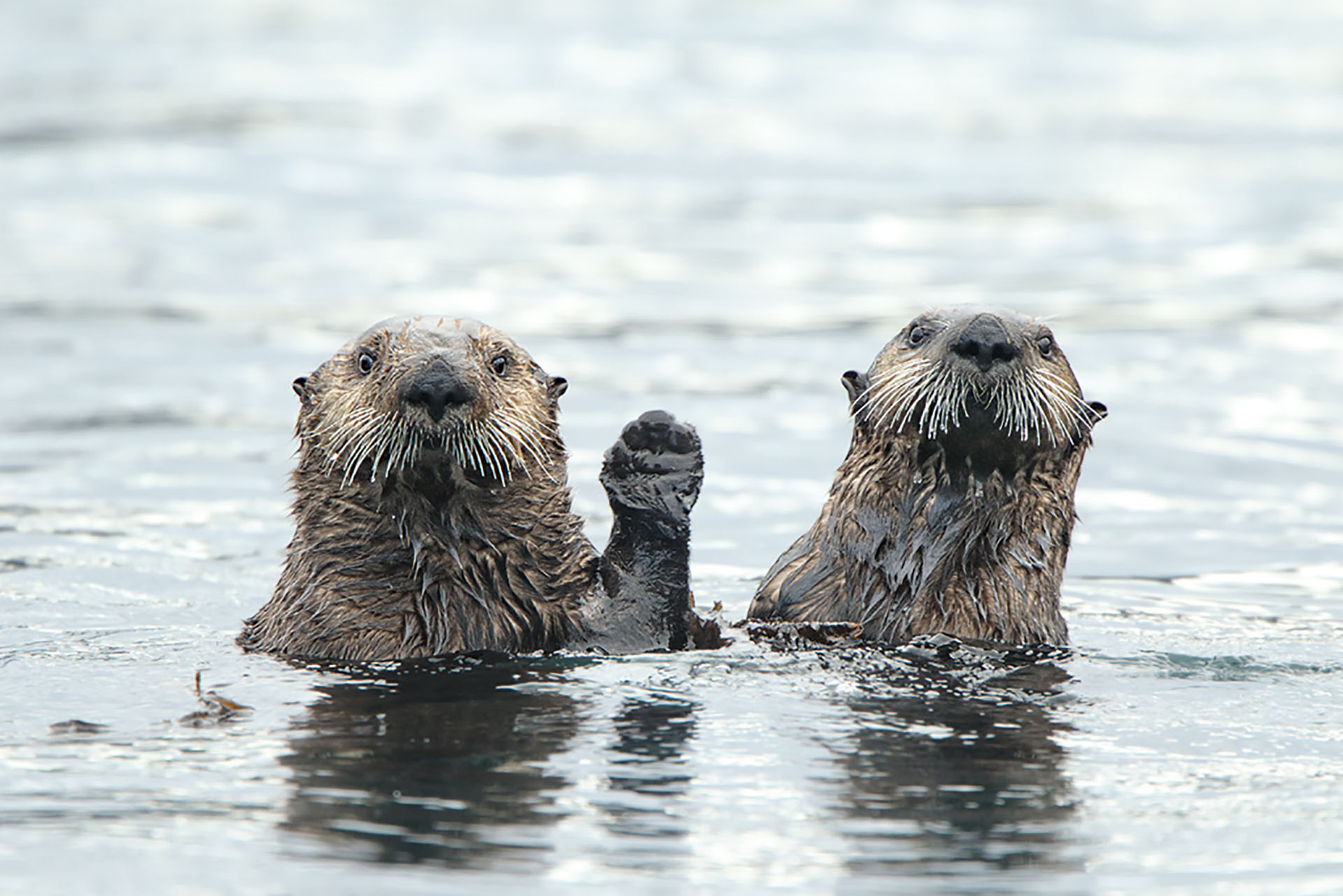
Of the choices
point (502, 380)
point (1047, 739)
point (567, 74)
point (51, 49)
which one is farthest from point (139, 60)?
point (1047, 739)

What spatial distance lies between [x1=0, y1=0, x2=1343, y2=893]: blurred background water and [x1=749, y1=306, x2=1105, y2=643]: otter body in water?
394 mm

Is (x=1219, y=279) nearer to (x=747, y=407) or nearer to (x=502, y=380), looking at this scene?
(x=747, y=407)

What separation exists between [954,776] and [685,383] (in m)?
8.07

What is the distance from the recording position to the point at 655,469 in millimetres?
7047

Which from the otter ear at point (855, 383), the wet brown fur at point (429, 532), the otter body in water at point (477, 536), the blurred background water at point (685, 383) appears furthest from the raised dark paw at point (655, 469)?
the otter ear at point (855, 383)

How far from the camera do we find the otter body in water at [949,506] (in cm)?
723

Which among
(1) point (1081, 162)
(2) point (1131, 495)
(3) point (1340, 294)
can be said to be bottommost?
(2) point (1131, 495)

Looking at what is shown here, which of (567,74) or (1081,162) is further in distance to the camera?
(567,74)

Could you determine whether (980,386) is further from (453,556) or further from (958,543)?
Answer: (453,556)

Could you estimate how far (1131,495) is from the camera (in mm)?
11750

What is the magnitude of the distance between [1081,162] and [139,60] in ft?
40.8

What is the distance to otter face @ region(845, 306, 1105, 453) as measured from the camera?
704cm

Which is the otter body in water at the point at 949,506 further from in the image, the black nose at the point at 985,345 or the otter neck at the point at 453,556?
the otter neck at the point at 453,556

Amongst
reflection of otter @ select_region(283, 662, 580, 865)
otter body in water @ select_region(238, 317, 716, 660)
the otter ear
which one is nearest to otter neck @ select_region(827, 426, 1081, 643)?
the otter ear
